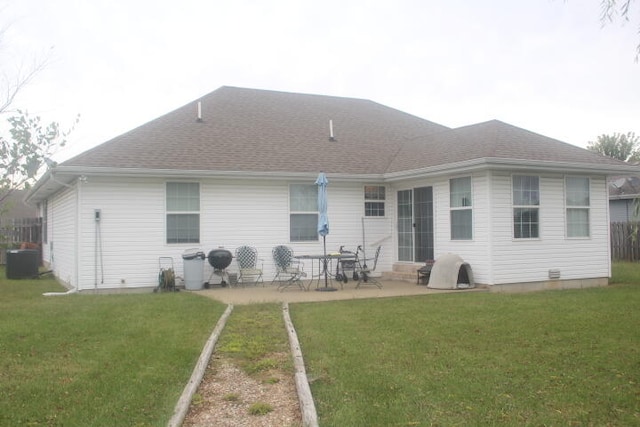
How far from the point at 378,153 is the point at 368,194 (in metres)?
1.59

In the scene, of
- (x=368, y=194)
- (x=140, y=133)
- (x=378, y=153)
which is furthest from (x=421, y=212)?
(x=140, y=133)

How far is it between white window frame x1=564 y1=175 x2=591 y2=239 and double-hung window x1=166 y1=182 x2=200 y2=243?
8590 millimetres

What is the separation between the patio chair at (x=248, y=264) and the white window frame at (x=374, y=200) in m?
3.19

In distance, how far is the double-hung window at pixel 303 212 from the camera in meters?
15.0

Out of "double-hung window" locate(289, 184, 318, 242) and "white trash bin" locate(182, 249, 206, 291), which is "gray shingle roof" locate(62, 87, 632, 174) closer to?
"double-hung window" locate(289, 184, 318, 242)

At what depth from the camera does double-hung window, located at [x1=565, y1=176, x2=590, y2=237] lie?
13961mm

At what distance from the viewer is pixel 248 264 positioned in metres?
14.3

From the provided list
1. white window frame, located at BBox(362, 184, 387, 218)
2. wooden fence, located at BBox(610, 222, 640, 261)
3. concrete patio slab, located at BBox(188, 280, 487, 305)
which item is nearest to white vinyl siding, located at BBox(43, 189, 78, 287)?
concrete patio slab, located at BBox(188, 280, 487, 305)

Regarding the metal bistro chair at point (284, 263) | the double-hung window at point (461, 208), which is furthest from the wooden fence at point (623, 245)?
the metal bistro chair at point (284, 263)

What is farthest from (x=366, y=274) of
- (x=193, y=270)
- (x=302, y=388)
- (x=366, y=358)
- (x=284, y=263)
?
(x=302, y=388)

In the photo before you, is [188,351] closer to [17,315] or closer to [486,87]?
[17,315]

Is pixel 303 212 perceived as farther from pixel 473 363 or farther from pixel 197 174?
pixel 473 363

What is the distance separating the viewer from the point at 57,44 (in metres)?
12.3

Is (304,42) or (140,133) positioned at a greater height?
(304,42)
